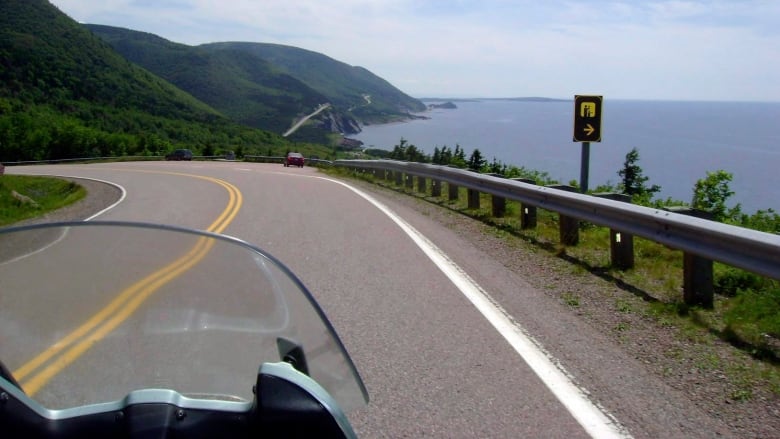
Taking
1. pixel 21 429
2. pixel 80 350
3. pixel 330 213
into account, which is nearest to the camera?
pixel 21 429

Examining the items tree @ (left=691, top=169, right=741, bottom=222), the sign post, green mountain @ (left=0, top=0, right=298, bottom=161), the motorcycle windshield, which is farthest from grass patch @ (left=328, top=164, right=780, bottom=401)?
green mountain @ (left=0, top=0, right=298, bottom=161)

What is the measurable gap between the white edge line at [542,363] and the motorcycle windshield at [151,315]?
84.3 inches

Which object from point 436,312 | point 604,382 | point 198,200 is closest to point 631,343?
point 604,382

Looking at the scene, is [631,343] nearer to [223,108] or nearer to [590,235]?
[590,235]

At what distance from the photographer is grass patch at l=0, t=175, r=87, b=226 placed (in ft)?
68.8

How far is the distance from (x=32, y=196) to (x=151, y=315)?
29117 millimetres

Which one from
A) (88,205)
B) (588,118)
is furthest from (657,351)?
(88,205)

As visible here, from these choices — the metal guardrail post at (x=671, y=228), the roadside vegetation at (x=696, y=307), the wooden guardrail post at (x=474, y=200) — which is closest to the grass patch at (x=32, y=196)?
the wooden guardrail post at (x=474, y=200)

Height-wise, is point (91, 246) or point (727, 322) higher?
point (91, 246)

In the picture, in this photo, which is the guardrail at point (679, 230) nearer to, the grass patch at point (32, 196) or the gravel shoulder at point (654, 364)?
the gravel shoulder at point (654, 364)

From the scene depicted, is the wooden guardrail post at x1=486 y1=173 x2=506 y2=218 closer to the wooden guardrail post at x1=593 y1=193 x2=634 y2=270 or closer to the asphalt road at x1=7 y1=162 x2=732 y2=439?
the asphalt road at x1=7 y1=162 x2=732 y2=439

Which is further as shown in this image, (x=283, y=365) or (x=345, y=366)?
(x=345, y=366)

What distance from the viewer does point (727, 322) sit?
273 inches

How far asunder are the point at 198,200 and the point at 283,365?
17.2 m
